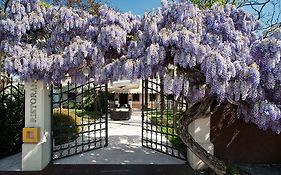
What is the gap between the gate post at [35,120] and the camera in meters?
8.50

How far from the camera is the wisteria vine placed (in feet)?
20.1

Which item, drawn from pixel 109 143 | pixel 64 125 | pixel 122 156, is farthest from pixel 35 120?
pixel 109 143

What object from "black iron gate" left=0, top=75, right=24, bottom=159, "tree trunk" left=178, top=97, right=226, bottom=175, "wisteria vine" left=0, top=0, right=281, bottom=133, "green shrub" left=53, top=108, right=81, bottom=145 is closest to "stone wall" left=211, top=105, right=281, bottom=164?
"tree trunk" left=178, top=97, right=226, bottom=175

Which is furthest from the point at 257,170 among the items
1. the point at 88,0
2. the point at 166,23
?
the point at 88,0

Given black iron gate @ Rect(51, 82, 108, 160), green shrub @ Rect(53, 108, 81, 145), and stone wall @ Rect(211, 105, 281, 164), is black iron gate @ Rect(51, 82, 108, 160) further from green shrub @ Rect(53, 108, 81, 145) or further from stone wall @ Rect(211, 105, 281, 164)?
stone wall @ Rect(211, 105, 281, 164)

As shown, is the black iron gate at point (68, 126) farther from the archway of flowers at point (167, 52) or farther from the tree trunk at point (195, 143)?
the tree trunk at point (195, 143)

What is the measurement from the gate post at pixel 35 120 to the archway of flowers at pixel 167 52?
998mm

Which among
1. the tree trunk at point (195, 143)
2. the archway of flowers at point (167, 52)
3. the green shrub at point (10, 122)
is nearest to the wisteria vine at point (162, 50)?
the archway of flowers at point (167, 52)

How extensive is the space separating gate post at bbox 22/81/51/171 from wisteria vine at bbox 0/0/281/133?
3.40ft

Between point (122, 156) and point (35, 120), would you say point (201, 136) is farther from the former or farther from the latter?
point (35, 120)

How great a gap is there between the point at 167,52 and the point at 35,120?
4.46 meters

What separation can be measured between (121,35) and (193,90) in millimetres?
2061

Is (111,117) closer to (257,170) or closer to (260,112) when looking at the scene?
(257,170)

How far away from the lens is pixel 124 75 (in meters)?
6.52
